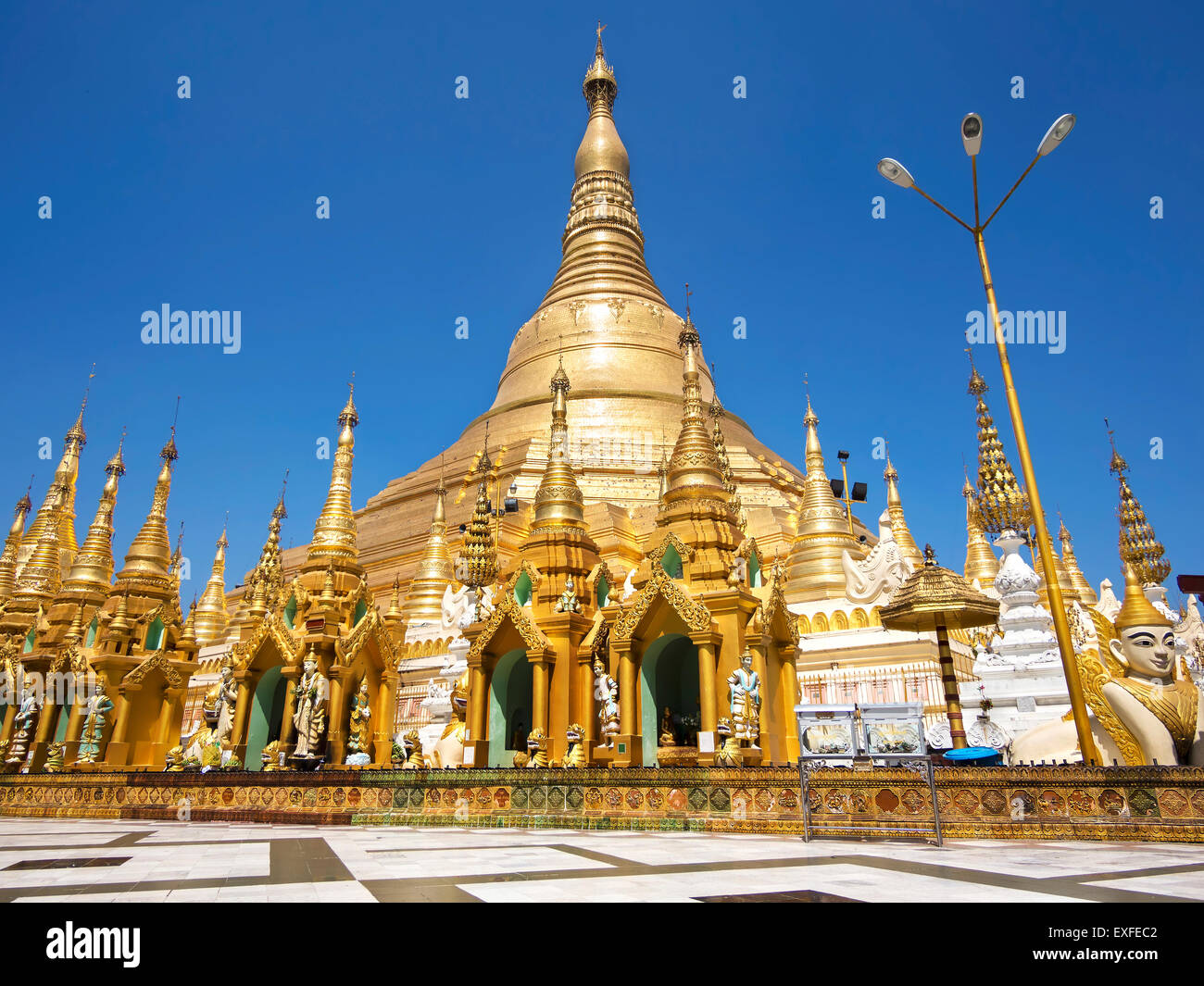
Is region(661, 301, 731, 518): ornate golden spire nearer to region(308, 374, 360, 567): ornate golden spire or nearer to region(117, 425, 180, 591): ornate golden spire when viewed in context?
region(308, 374, 360, 567): ornate golden spire

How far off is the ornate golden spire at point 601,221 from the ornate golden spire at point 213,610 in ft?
73.8

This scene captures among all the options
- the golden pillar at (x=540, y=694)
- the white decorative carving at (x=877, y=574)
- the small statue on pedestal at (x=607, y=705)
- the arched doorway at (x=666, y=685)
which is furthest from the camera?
the white decorative carving at (x=877, y=574)

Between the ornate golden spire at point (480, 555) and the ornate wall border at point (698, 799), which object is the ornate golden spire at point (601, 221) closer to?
the ornate golden spire at point (480, 555)

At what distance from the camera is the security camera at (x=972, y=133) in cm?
1062

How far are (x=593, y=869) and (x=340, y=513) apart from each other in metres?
15.2

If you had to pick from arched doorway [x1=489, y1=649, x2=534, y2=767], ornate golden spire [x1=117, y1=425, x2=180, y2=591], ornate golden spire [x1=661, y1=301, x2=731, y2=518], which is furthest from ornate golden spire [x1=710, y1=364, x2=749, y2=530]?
ornate golden spire [x1=117, y1=425, x2=180, y2=591]

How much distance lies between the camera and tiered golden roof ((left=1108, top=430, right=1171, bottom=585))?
3061 cm

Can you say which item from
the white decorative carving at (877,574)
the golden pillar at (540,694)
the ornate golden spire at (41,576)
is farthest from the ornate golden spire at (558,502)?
the ornate golden spire at (41,576)

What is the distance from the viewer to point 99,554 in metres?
25.2

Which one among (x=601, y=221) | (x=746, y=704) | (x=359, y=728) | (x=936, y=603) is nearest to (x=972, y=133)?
(x=936, y=603)

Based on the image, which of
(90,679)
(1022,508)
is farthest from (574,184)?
(90,679)

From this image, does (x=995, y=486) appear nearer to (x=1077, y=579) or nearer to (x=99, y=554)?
(x=1077, y=579)

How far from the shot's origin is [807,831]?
27.6 feet

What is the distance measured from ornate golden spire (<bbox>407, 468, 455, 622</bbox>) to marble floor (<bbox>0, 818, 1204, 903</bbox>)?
19303 millimetres
